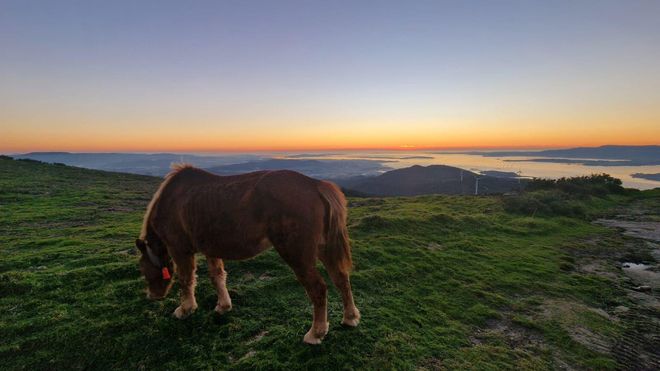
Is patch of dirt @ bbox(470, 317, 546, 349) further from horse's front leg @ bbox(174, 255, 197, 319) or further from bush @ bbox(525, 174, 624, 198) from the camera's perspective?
bush @ bbox(525, 174, 624, 198)

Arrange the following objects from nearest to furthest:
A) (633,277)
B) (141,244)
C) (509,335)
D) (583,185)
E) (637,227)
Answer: (141,244) → (509,335) → (633,277) → (637,227) → (583,185)

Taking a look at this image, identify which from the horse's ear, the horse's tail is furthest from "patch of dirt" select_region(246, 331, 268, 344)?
the horse's ear

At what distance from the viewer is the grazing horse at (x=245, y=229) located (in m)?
4.43

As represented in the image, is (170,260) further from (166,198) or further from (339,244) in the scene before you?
(339,244)

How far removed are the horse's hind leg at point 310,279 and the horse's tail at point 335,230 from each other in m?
0.40

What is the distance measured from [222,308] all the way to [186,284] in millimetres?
761

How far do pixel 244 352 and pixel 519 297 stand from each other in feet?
21.1

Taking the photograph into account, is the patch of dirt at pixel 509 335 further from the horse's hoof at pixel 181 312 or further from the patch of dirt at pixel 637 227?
the patch of dirt at pixel 637 227

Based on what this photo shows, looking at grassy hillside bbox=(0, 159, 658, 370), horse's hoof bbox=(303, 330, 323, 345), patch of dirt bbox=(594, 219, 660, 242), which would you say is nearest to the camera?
grassy hillside bbox=(0, 159, 658, 370)

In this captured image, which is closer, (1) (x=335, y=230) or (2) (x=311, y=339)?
(2) (x=311, y=339)

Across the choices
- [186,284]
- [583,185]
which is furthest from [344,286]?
[583,185]

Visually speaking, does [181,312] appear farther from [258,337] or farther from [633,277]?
[633,277]

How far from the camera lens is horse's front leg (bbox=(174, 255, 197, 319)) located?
514cm

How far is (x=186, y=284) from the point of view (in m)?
5.17
